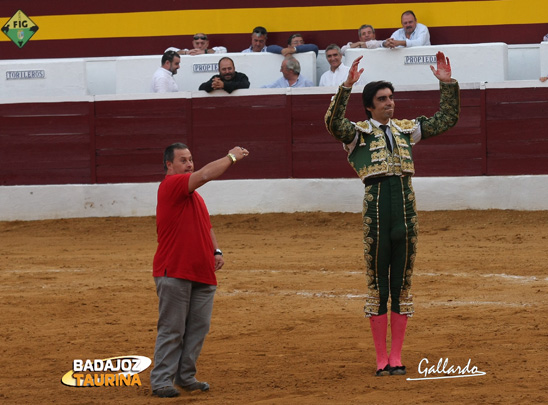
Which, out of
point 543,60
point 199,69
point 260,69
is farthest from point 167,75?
point 543,60

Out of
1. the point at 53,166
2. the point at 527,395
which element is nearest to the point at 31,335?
the point at 527,395

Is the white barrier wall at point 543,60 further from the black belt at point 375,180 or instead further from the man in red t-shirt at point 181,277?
the man in red t-shirt at point 181,277

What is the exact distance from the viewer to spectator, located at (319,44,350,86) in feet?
42.1

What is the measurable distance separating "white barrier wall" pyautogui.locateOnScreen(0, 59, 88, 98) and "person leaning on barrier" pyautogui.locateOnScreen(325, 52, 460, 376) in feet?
31.7

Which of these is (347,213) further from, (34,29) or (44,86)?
(34,29)

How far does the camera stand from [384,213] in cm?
515

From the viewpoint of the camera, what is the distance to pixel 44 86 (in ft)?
47.8

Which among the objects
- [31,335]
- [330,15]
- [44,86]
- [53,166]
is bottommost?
[31,335]

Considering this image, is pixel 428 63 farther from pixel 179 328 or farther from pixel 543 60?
pixel 179 328

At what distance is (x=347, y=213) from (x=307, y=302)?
17.9 feet

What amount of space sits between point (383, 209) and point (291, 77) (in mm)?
8292

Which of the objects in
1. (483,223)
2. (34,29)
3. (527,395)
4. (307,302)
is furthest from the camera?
(34,29)

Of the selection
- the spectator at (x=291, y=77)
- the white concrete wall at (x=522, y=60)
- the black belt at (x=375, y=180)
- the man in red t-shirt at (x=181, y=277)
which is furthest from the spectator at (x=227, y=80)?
the man in red t-shirt at (x=181, y=277)

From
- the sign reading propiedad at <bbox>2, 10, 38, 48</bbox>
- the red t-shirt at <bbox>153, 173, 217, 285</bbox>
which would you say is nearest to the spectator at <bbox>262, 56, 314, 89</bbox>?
the sign reading propiedad at <bbox>2, 10, 38, 48</bbox>
